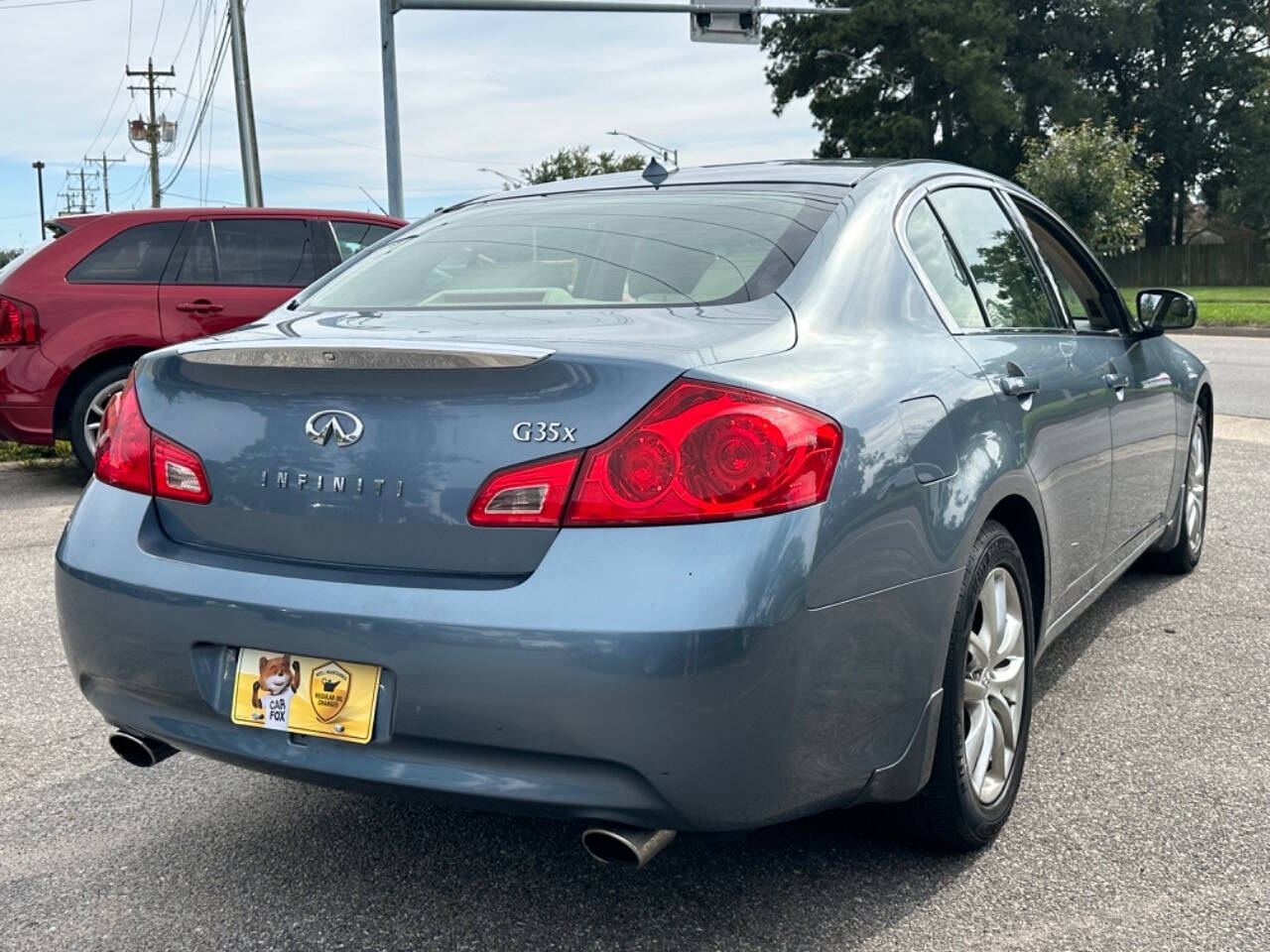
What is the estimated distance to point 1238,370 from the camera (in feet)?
50.1

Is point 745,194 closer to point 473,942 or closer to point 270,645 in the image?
point 270,645

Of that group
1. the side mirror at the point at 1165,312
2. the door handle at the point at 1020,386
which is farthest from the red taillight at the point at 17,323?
the door handle at the point at 1020,386

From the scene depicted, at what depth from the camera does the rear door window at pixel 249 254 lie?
8.73 m

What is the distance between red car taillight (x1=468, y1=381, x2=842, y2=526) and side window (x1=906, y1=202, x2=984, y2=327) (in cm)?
103

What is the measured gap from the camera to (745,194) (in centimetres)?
328

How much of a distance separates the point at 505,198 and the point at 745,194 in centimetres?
82

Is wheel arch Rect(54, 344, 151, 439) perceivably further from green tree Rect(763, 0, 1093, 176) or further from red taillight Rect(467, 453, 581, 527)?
green tree Rect(763, 0, 1093, 176)

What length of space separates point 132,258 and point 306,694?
684cm

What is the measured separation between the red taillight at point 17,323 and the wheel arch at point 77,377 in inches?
12.7

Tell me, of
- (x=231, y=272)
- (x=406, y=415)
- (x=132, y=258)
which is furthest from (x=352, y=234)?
(x=406, y=415)

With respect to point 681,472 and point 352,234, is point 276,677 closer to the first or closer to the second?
point 681,472

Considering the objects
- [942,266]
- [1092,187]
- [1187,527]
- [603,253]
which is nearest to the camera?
[603,253]

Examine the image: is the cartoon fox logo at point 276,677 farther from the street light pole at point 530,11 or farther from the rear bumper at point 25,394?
the street light pole at point 530,11

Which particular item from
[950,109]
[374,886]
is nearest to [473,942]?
[374,886]
